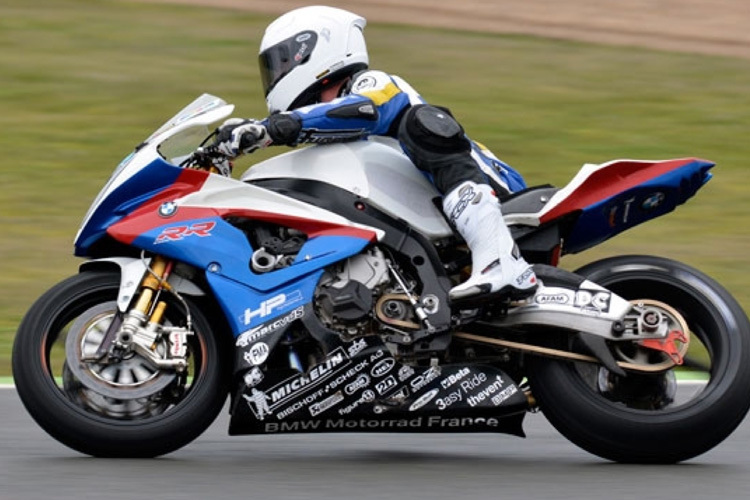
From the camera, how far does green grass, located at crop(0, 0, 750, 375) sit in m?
10.8

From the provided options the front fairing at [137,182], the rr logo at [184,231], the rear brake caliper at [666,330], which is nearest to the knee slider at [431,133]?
the front fairing at [137,182]

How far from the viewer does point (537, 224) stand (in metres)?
6.19

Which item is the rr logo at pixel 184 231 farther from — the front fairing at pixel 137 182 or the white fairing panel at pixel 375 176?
the white fairing panel at pixel 375 176

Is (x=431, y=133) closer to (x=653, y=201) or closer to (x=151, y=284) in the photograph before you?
(x=653, y=201)

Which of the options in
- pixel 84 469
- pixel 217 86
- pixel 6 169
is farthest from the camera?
pixel 217 86

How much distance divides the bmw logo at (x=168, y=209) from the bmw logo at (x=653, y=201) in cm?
165

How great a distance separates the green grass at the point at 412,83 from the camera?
10.8 m

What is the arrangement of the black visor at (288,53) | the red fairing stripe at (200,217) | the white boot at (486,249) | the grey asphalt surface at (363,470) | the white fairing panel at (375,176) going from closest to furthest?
the grey asphalt surface at (363,470), the white boot at (486,249), the red fairing stripe at (200,217), the white fairing panel at (375,176), the black visor at (288,53)

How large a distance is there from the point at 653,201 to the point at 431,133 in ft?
2.73

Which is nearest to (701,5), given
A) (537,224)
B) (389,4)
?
(389,4)

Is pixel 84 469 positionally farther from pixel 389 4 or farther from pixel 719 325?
pixel 389 4

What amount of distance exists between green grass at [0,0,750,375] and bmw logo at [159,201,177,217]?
3.58 metres

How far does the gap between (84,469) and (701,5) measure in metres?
11.8

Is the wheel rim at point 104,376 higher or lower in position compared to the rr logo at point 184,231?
lower
